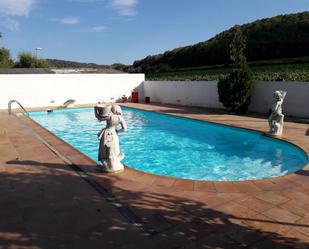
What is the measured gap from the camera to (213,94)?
16.3 m

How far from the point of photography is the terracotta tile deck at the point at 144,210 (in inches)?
133

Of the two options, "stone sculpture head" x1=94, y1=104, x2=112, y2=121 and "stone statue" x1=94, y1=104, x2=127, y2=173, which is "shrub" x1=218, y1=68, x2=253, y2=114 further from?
"stone sculpture head" x1=94, y1=104, x2=112, y2=121

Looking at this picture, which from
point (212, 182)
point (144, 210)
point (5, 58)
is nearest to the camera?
point (144, 210)

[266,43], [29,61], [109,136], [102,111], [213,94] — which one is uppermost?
[29,61]

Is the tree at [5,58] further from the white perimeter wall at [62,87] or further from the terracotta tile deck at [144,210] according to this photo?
the terracotta tile deck at [144,210]

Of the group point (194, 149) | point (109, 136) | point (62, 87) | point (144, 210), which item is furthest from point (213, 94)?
point (144, 210)

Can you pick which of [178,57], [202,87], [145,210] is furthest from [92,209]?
[178,57]

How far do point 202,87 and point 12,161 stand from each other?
12378 mm

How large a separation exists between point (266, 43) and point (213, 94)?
49.2ft

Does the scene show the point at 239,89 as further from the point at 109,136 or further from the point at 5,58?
the point at 5,58

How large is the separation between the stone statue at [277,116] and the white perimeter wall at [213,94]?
3703 millimetres

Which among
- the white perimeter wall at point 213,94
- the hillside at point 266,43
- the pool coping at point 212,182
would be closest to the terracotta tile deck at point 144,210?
the pool coping at point 212,182

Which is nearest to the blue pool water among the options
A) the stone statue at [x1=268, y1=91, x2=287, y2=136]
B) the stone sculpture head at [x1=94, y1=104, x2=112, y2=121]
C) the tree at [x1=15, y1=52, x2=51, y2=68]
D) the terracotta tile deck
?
the stone statue at [x1=268, y1=91, x2=287, y2=136]

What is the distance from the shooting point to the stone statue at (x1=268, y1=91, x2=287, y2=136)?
28.6 feet
